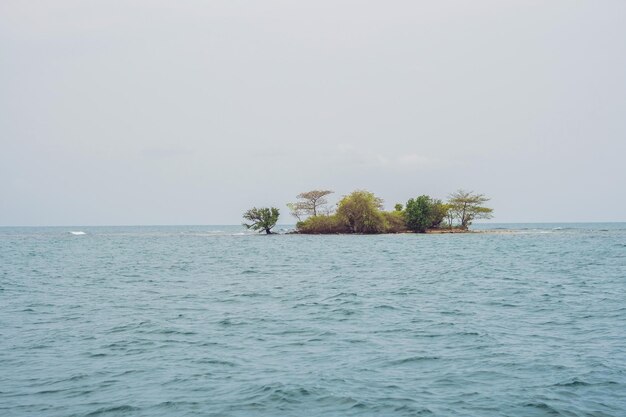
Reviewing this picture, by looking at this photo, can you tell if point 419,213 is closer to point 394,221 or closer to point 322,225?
point 394,221

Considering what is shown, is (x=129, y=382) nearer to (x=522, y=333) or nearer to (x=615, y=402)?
(x=615, y=402)

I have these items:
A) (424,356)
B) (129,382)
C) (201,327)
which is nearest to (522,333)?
(424,356)

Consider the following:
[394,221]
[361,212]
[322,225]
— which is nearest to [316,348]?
[361,212]

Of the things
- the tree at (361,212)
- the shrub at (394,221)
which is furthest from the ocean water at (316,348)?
the shrub at (394,221)

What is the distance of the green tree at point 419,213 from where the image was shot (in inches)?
4508

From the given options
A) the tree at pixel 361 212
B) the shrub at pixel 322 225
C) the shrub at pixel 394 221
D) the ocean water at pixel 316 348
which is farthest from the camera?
the shrub at pixel 322 225

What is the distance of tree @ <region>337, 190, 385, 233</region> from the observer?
11338 cm

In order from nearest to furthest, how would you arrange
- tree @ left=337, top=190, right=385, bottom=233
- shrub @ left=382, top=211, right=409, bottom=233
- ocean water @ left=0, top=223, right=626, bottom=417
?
ocean water @ left=0, top=223, right=626, bottom=417, tree @ left=337, top=190, right=385, bottom=233, shrub @ left=382, top=211, right=409, bottom=233

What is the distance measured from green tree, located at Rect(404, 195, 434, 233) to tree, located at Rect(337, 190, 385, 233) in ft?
18.7

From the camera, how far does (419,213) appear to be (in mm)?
116375

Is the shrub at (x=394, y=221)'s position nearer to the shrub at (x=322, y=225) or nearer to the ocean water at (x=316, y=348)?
the shrub at (x=322, y=225)

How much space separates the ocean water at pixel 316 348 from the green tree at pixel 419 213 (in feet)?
257

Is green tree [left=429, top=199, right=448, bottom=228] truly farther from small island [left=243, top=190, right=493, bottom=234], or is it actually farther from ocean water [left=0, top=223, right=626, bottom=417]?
ocean water [left=0, top=223, right=626, bottom=417]

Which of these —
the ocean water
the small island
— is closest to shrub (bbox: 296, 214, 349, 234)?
the small island
